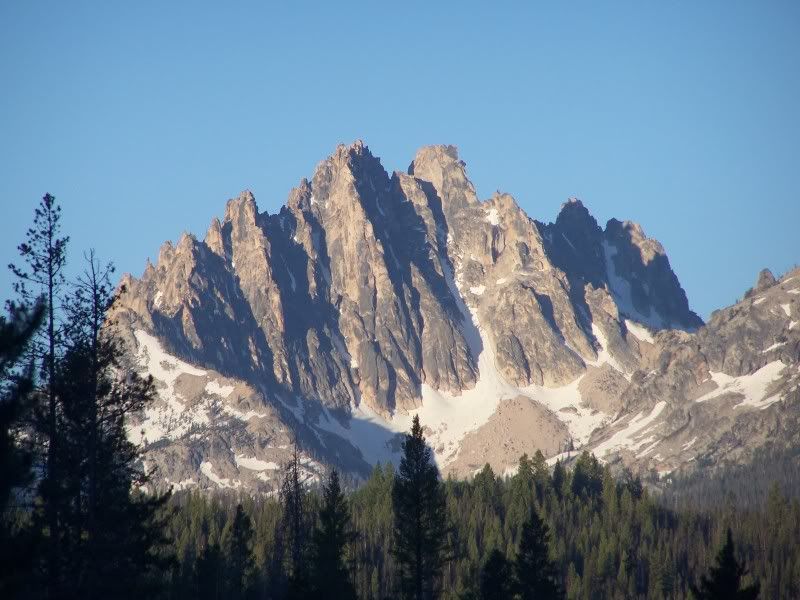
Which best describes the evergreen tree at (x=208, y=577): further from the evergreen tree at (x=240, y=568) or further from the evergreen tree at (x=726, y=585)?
the evergreen tree at (x=726, y=585)

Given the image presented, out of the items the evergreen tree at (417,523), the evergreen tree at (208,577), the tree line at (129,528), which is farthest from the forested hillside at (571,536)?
the evergreen tree at (417,523)

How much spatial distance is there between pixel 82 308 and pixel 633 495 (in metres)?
168

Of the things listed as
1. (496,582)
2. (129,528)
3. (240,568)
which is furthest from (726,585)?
(240,568)

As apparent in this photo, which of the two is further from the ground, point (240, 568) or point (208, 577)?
point (240, 568)

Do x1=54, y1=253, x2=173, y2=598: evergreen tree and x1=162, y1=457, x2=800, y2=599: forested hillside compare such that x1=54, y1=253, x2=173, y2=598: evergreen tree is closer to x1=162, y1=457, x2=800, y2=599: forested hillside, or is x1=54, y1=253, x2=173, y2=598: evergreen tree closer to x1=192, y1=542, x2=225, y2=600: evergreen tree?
x1=192, y1=542, x2=225, y2=600: evergreen tree

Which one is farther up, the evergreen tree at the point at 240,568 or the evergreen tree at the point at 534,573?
the evergreen tree at the point at 240,568

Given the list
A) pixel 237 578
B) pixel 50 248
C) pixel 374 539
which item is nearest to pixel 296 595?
pixel 50 248

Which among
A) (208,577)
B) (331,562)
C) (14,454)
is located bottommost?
(14,454)

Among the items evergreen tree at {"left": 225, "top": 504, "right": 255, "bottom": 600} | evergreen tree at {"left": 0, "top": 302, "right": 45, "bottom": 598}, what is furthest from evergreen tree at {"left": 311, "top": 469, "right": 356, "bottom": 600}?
evergreen tree at {"left": 0, "top": 302, "right": 45, "bottom": 598}

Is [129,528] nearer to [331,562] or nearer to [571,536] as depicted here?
[331,562]

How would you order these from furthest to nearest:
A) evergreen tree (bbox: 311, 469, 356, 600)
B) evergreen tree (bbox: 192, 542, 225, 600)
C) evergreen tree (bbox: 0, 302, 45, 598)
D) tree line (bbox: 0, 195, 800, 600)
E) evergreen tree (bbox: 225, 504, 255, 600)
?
evergreen tree (bbox: 225, 504, 255, 600) < evergreen tree (bbox: 192, 542, 225, 600) < evergreen tree (bbox: 311, 469, 356, 600) < tree line (bbox: 0, 195, 800, 600) < evergreen tree (bbox: 0, 302, 45, 598)

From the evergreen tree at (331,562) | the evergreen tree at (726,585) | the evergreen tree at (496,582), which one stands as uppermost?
the evergreen tree at (331,562)

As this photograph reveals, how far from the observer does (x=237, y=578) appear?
301ft

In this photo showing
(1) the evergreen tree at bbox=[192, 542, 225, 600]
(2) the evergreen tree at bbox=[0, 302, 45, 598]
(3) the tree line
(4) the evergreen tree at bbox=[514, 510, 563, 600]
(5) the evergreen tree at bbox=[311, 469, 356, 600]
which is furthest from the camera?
(1) the evergreen tree at bbox=[192, 542, 225, 600]
